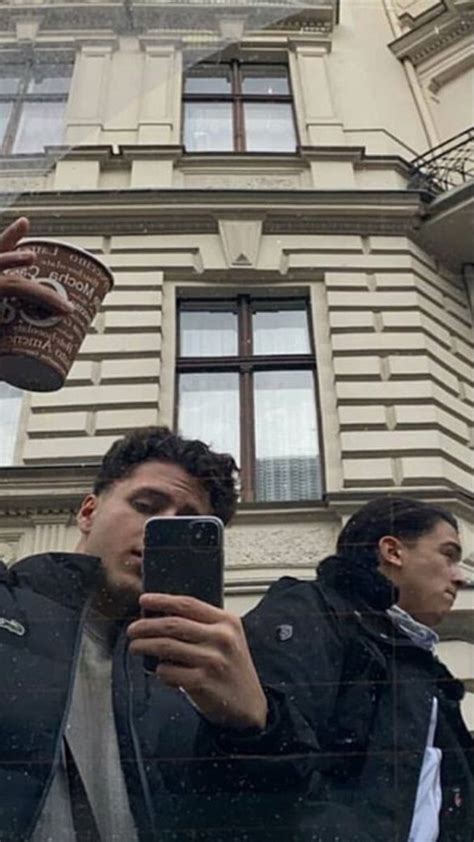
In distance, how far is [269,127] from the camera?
2689mm

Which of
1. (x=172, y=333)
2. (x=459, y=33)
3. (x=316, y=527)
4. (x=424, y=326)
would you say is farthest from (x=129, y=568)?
(x=459, y=33)

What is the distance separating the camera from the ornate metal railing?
7.70 feet

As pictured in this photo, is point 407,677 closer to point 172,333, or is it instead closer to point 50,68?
point 50,68

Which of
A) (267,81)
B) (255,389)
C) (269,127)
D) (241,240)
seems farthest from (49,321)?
(267,81)

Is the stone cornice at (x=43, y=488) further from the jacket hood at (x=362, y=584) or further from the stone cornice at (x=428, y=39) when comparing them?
the stone cornice at (x=428, y=39)

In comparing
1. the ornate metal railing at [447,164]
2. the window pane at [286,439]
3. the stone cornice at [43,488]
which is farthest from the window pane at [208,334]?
the ornate metal railing at [447,164]

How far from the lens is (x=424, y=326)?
1.55m

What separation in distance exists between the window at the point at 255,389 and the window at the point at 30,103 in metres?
0.31

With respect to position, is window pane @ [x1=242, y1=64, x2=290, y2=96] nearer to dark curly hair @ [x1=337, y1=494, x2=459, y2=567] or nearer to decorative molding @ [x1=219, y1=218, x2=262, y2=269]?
decorative molding @ [x1=219, y1=218, x2=262, y2=269]

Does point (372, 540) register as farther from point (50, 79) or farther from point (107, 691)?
point (50, 79)

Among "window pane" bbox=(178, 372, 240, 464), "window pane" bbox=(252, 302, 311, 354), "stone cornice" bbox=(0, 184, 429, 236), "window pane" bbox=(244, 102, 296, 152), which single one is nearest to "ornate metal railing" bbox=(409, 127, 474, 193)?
"stone cornice" bbox=(0, 184, 429, 236)

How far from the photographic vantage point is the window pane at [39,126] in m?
0.81

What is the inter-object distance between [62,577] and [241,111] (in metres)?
2.63

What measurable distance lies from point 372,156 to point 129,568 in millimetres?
2161
